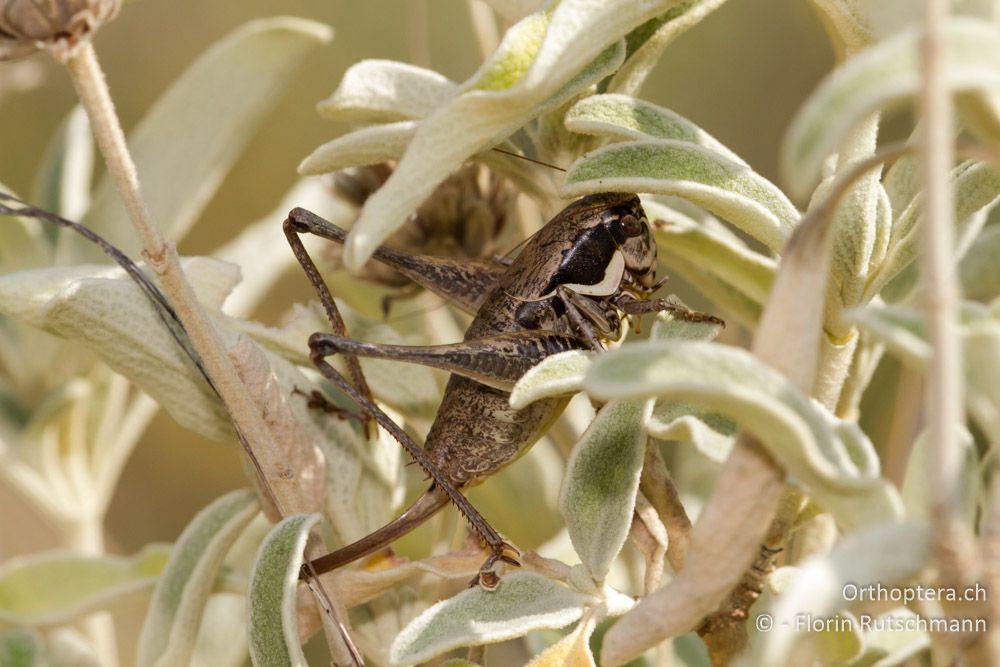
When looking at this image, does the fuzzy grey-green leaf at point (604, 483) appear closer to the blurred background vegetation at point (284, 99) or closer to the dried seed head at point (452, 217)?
→ the dried seed head at point (452, 217)

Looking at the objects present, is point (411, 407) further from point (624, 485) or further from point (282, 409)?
point (624, 485)

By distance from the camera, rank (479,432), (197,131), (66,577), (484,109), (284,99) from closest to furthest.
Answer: (484,109) → (479,432) → (66,577) → (197,131) → (284,99)

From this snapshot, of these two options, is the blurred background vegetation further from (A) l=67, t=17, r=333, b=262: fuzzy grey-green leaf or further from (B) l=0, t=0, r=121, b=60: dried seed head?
(B) l=0, t=0, r=121, b=60: dried seed head

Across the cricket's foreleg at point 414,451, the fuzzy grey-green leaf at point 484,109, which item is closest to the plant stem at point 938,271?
the fuzzy grey-green leaf at point 484,109

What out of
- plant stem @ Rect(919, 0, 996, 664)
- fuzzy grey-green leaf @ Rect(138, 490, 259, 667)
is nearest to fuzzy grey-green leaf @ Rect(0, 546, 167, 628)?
fuzzy grey-green leaf @ Rect(138, 490, 259, 667)

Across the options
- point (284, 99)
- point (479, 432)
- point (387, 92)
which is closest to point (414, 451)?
point (479, 432)

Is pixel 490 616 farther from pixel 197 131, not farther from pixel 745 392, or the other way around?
pixel 197 131

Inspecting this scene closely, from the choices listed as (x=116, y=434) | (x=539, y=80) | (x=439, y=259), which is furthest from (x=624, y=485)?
(x=116, y=434)
